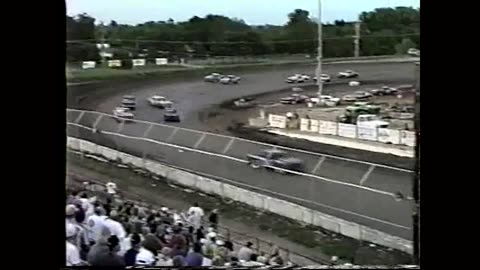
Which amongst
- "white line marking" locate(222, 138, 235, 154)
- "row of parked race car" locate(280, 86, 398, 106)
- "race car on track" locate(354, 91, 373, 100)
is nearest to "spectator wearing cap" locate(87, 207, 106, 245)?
"white line marking" locate(222, 138, 235, 154)

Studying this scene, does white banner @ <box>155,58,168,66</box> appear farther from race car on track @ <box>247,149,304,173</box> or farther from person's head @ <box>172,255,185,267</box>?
person's head @ <box>172,255,185,267</box>

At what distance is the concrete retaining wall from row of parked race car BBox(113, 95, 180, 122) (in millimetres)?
60

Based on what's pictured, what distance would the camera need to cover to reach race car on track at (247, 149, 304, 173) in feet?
3.69

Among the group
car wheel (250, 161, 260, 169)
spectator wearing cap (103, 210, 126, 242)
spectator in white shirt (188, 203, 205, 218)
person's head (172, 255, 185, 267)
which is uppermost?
car wheel (250, 161, 260, 169)

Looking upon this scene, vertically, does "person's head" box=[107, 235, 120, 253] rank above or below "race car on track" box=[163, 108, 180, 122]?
below

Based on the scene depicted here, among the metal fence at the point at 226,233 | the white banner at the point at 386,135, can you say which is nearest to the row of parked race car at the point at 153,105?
the metal fence at the point at 226,233

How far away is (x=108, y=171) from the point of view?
1.16 meters

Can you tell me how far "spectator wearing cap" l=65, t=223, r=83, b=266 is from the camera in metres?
1.09

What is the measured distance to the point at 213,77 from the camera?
45.2 inches

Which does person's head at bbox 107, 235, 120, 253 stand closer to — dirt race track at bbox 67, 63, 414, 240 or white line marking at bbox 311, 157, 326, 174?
dirt race track at bbox 67, 63, 414, 240
